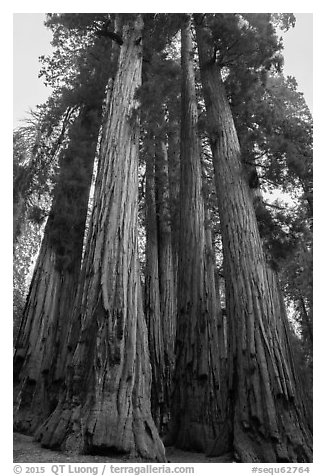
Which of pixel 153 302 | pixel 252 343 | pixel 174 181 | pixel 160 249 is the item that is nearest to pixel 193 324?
pixel 252 343

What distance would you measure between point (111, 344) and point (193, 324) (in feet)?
8.87

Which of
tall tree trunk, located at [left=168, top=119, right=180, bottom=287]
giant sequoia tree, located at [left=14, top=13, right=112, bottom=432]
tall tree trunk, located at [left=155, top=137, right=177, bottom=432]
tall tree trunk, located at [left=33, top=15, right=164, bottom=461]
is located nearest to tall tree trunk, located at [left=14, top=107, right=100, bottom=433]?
giant sequoia tree, located at [left=14, top=13, right=112, bottom=432]

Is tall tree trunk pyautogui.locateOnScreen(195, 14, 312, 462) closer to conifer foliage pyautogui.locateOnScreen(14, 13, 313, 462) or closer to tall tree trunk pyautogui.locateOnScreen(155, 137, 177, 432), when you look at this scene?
conifer foliage pyautogui.locateOnScreen(14, 13, 313, 462)

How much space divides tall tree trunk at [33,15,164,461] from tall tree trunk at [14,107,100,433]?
1.98 m

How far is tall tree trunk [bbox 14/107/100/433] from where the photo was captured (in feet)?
17.3

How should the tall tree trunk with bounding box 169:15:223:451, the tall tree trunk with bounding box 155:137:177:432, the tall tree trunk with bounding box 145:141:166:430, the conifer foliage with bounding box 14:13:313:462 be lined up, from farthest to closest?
→ the tall tree trunk with bounding box 155:137:177:432 → the tall tree trunk with bounding box 145:141:166:430 → the tall tree trunk with bounding box 169:15:223:451 → the conifer foliage with bounding box 14:13:313:462

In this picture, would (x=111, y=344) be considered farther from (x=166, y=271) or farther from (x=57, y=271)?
(x=166, y=271)

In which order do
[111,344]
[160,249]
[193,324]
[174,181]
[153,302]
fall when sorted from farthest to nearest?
[174,181]
[160,249]
[153,302]
[193,324]
[111,344]

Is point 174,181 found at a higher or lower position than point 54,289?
higher

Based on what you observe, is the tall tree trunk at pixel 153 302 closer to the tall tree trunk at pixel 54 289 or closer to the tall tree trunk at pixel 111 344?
the tall tree trunk at pixel 54 289

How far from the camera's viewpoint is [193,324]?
230 inches

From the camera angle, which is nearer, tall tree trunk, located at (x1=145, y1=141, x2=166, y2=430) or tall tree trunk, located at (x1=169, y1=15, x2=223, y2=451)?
tall tree trunk, located at (x1=169, y1=15, x2=223, y2=451)

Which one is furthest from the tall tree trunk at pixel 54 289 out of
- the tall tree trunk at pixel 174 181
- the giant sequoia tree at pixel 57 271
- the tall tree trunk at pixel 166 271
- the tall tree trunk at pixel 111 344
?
the tall tree trunk at pixel 174 181
